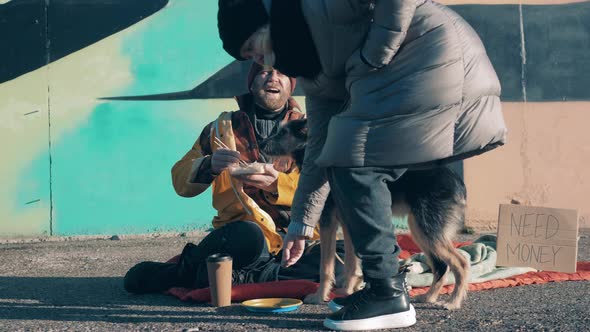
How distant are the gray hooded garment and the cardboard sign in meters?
1.47

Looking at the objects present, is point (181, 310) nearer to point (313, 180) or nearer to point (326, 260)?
point (326, 260)

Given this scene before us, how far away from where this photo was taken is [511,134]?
720 centimetres

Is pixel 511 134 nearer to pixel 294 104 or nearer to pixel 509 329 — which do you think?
pixel 294 104

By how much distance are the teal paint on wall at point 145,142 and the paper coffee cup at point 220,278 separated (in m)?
3.05

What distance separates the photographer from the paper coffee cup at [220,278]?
153 inches

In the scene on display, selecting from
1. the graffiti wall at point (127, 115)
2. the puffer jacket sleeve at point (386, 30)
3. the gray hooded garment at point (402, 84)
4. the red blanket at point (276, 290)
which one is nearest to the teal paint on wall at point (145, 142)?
the graffiti wall at point (127, 115)

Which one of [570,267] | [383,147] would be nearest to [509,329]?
[383,147]

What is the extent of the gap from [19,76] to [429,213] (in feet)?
13.7

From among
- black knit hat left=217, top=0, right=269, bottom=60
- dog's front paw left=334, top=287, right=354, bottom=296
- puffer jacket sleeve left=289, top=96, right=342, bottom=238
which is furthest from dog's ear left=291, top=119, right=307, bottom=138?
black knit hat left=217, top=0, right=269, bottom=60

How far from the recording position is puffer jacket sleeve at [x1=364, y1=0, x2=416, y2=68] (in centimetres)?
307

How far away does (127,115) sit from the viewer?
6949 millimetres

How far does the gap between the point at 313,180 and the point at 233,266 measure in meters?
0.98

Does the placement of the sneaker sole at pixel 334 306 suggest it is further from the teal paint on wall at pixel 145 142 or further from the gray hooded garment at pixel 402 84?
the teal paint on wall at pixel 145 142

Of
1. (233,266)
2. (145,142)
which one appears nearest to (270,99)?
(233,266)
